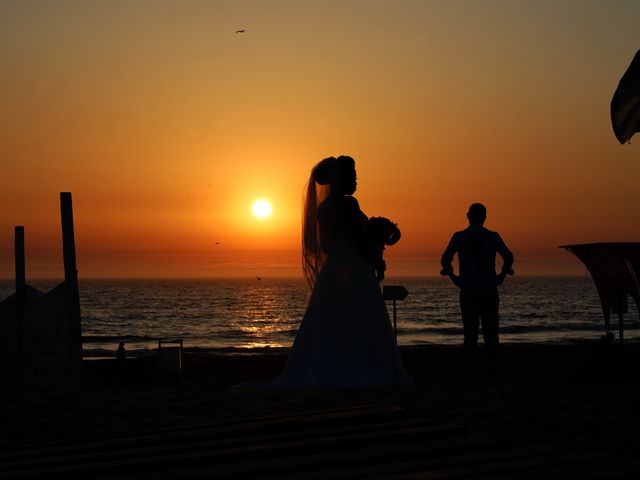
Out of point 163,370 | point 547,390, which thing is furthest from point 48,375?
point 547,390

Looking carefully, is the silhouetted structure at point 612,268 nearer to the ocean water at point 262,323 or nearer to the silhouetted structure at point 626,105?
the silhouetted structure at point 626,105

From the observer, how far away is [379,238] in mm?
9906

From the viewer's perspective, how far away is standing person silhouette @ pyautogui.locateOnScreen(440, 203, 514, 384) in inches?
420

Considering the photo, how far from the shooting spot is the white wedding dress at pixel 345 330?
9.68 metres

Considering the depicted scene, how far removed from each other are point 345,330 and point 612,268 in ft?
16.9

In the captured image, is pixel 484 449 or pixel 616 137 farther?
pixel 616 137

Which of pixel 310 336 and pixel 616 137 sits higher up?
pixel 616 137

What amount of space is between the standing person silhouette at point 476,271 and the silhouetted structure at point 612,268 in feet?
7.04

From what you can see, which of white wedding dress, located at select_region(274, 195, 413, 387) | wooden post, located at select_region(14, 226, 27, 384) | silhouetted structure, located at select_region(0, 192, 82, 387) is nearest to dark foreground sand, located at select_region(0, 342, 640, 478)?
white wedding dress, located at select_region(274, 195, 413, 387)

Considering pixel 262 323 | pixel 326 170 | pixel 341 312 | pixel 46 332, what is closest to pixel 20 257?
pixel 46 332

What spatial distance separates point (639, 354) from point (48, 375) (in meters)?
8.04

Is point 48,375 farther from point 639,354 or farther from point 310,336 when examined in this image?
point 639,354

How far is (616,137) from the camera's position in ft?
19.6

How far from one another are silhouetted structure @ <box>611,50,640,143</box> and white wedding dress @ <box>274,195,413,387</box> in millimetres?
4093
